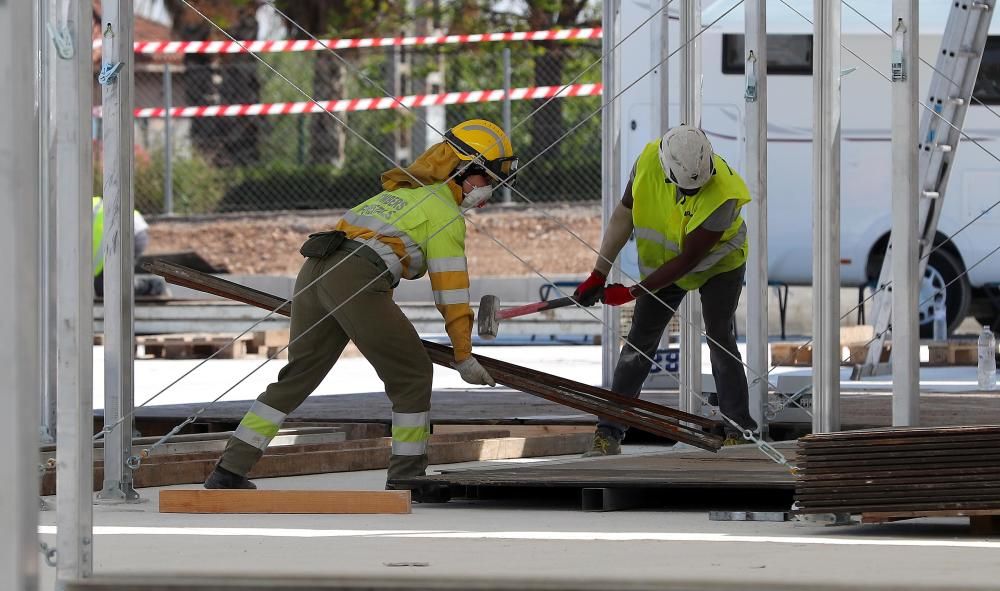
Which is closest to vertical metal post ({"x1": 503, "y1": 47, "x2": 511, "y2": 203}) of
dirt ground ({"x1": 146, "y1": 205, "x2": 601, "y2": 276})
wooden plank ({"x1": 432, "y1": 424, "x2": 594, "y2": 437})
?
dirt ground ({"x1": 146, "y1": 205, "x2": 601, "y2": 276})

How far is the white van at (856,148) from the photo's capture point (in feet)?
54.6

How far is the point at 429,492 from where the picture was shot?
712 cm

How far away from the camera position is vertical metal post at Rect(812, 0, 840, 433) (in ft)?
21.7

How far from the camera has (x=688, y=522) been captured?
6.43m

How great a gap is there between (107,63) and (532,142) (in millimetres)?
17734

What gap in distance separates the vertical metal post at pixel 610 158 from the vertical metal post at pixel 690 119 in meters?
1.33

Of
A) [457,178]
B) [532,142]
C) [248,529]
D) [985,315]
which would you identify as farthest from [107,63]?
[532,142]

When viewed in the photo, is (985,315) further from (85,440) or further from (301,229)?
(85,440)

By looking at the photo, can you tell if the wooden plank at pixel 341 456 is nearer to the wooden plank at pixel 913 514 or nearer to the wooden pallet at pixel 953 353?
the wooden plank at pixel 913 514

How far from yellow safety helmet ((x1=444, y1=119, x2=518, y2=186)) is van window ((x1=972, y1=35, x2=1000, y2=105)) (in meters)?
10.5

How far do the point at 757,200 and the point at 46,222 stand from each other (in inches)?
143

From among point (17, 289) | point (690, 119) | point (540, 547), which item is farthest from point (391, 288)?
point (17, 289)

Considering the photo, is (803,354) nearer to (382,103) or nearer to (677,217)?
(677,217)

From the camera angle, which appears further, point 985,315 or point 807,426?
point 985,315
